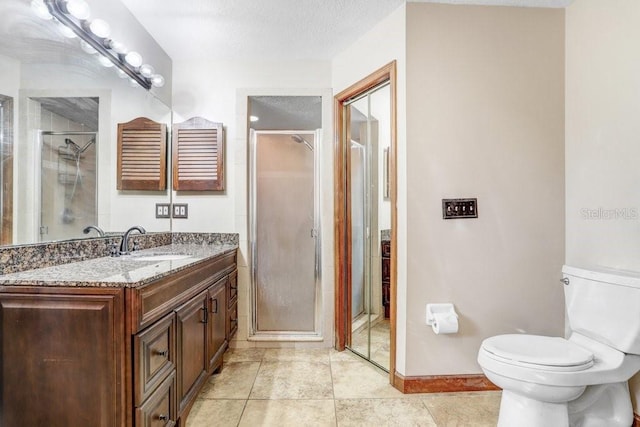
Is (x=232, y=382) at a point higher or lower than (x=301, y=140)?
lower

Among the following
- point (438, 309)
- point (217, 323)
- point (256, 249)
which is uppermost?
point (256, 249)

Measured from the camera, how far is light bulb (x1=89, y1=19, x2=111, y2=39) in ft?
5.17

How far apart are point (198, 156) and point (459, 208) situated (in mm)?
1861

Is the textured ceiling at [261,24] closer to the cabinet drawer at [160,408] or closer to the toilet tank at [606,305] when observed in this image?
the toilet tank at [606,305]

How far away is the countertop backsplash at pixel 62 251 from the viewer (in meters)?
1.21

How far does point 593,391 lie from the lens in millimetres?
1452

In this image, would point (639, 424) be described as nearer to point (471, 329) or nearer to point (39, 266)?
point (471, 329)

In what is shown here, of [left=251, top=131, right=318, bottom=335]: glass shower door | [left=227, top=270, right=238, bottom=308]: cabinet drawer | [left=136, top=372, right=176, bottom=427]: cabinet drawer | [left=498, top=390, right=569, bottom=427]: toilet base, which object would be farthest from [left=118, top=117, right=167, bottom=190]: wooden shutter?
[left=498, top=390, right=569, bottom=427]: toilet base

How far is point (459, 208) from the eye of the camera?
1.85 m

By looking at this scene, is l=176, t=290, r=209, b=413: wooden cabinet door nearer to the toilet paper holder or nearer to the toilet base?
the toilet paper holder

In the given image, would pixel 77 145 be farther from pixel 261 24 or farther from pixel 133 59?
pixel 261 24

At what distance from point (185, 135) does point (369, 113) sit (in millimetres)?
1382

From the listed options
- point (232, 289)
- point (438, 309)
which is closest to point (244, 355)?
point (232, 289)

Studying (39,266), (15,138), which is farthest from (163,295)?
(15,138)
